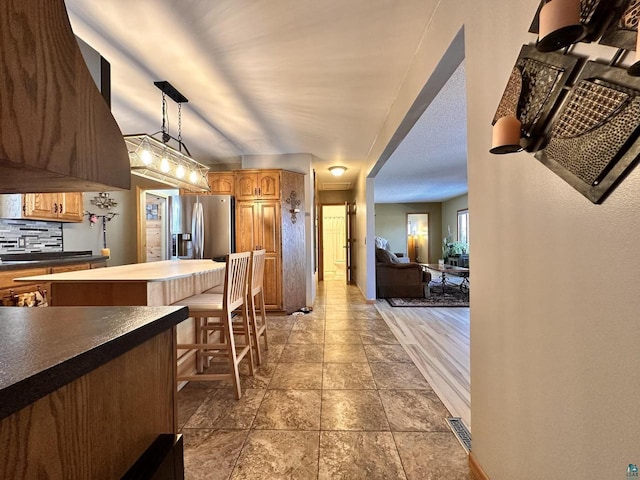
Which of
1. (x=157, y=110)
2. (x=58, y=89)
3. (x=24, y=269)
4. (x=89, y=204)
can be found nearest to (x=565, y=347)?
(x=58, y=89)

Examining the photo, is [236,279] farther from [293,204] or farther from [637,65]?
[293,204]

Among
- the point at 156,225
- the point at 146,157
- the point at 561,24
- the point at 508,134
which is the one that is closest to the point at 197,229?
the point at 146,157

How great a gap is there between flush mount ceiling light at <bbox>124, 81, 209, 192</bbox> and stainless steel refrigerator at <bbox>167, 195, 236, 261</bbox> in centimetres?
121

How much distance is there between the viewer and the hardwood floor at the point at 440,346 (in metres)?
2.19

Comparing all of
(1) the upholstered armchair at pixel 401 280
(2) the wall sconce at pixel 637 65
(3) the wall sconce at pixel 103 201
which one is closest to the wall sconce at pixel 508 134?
(2) the wall sconce at pixel 637 65

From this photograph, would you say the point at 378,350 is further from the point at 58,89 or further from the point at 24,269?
the point at 24,269

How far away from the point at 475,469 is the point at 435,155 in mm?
4606

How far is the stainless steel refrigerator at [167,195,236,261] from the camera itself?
4.41m

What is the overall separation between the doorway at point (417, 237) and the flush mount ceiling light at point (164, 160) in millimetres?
9136

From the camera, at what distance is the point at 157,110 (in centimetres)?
329

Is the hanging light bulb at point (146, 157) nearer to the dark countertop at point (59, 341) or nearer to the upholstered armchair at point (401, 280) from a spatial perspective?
the dark countertop at point (59, 341)

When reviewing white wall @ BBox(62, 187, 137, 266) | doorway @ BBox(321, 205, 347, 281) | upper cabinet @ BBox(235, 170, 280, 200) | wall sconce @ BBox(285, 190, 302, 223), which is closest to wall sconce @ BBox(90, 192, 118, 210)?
white wall @ BBox(62, 187, 137, 266)

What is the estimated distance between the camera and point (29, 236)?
3.65 meters

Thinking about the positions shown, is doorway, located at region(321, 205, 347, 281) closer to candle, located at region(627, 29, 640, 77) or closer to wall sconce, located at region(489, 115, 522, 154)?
wall sconce, located at region(489, 115, 522, 154)
